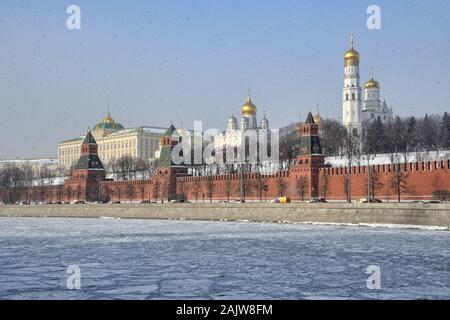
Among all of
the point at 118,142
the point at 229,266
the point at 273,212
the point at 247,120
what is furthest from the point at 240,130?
the point at 229,266

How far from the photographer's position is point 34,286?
1105 centimetres

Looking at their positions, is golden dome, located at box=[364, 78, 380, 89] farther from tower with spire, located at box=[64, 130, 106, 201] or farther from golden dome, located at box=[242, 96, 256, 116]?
tower with spire, located at box=[64, 130, 106, 201]

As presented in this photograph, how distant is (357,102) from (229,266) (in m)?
59.4

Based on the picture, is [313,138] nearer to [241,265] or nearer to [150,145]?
[241,265]

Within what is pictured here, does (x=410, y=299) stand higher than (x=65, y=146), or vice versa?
(x=65, y=146)

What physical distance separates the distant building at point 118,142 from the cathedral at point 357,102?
2788 centimetres

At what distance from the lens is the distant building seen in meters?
91.2

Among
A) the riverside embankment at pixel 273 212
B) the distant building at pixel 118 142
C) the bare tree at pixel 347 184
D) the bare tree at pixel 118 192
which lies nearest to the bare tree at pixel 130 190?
the bare tree at pixel 118 192

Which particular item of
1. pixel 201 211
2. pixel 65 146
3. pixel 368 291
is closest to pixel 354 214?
pixel 201 211

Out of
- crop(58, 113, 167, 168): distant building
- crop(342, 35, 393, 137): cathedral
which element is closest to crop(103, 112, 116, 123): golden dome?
crop(58, 113, 167, 168): distant building

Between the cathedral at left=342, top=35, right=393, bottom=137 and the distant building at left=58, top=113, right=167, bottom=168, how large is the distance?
27.9 metres

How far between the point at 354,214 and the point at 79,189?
107ft

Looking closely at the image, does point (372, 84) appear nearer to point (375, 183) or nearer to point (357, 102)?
point (357, 102)

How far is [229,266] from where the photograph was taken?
45.3ft
